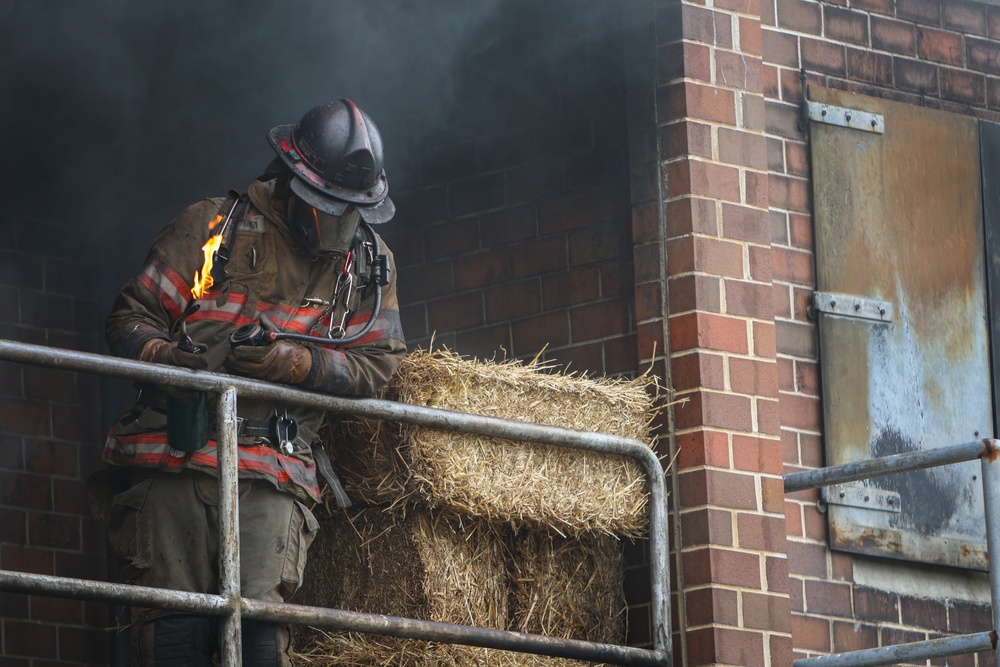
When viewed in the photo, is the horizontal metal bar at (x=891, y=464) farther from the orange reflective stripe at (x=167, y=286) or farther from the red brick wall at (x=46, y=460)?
Result: the red brick wall at (x=46, y=460)

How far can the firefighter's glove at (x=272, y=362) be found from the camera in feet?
22.0

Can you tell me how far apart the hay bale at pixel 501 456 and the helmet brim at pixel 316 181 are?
631mm

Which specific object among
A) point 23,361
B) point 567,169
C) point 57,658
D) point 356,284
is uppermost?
point 567,169

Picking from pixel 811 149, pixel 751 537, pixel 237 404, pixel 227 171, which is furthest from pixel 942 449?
pixel 227 171

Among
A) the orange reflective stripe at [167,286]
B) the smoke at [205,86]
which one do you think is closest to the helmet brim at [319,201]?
the orange reflective stripe at [167,286]

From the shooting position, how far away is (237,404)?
689 centimetres

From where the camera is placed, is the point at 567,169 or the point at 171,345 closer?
the point at 171,345

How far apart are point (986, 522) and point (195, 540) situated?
267cm

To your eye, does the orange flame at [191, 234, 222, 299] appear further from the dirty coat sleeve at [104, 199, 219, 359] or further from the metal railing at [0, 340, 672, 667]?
the metal railing at [0, 340, 672, 667]

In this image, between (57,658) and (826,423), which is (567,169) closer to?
(826,423)

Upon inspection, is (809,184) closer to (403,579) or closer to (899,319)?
(899,319)

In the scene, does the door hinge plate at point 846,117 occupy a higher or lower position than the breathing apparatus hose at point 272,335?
higher

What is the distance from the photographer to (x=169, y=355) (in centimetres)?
668

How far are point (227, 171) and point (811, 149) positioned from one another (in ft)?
9.03
